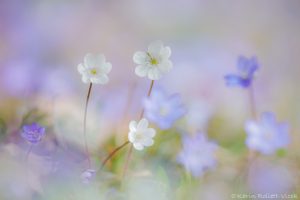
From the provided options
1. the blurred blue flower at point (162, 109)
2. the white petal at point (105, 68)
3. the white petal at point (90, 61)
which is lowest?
the blurred blue flower at point (162, 109)

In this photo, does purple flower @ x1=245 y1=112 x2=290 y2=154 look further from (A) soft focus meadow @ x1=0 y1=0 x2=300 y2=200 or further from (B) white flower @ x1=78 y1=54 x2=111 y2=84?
(B) white flower @ x1=78 y1=54 x2=111 y2=84

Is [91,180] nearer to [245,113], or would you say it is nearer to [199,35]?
[245,113]

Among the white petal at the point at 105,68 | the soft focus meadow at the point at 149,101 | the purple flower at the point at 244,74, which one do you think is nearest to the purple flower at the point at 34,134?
the soft focus meadow at the point at 149,101

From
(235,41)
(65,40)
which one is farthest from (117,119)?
(235,41)

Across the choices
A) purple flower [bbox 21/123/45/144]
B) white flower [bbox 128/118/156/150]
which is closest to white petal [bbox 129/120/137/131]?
white flower [bbox 128/118/156/150]

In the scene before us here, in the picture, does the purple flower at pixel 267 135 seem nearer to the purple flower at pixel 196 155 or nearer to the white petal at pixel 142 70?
the purple flower at pixel 196 155

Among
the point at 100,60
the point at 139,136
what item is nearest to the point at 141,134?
the point at 139,136
